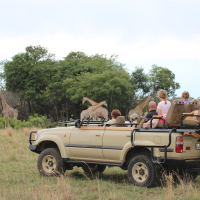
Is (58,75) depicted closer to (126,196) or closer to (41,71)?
(41,71)

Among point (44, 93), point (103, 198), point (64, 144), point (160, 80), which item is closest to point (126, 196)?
point (103, 198)

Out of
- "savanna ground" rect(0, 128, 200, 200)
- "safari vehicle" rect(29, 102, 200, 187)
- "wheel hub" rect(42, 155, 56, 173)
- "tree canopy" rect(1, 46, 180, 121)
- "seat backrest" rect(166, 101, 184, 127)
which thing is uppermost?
"tree canopy" rect(1, 46, 180, 121)

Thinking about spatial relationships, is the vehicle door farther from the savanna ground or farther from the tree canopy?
the tree canopy

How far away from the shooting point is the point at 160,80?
38.9 meters

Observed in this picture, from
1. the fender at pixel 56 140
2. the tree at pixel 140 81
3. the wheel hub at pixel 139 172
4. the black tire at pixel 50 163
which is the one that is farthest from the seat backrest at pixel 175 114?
the tree at pixel 140 81

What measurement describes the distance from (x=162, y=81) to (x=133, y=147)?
33227 mm

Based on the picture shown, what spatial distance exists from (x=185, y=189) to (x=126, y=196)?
1.17m

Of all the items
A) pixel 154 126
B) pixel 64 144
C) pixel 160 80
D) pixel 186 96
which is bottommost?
pixel 64 144

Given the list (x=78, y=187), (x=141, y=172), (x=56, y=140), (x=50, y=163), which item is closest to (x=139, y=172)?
(x=141, y=172)

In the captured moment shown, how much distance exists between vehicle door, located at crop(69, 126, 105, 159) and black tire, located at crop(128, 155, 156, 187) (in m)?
0.83

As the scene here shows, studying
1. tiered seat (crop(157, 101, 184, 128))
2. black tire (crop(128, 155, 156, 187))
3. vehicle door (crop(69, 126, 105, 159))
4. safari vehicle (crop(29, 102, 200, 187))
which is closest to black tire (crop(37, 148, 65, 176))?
safari vehicle (crop(29, 102, 200, 187))

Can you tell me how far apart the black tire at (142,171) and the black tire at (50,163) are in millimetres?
1911

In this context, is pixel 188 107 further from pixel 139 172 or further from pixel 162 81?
pixel 162 81

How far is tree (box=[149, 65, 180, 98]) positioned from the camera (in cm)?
3772
